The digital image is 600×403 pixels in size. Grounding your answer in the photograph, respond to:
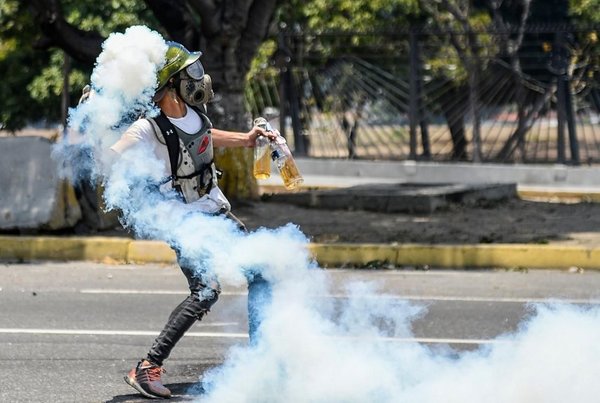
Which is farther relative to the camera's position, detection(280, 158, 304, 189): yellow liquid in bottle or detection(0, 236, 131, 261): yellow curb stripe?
detection(0, 236, 131, 261): yellow curb stripe

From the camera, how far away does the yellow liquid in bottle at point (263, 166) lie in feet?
19.2

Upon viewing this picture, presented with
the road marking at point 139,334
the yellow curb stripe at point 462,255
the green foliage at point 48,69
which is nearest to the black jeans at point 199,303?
the road marking at point 139,334

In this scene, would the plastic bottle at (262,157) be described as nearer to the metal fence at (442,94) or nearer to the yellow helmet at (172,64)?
the yellow helmet at (172,64)

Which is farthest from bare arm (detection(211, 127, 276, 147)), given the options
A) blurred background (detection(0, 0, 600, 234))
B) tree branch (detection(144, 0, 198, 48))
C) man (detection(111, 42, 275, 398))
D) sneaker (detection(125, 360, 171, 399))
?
blurred background (detection(0, 0, 600, 234))

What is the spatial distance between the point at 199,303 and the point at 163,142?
84 cm

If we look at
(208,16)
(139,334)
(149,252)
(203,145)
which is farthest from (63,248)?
(203,145)

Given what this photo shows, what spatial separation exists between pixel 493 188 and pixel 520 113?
13.8 feet

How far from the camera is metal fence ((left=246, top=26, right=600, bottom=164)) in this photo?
61.0 feet

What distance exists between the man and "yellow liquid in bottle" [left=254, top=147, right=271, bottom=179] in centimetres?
11

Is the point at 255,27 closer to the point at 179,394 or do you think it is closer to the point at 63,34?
the point at 63,34

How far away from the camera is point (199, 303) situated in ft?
19.5

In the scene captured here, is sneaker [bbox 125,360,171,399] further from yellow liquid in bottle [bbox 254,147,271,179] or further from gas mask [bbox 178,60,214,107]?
gas mask [bbox 178,60,214,107]

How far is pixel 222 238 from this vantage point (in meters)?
5.69

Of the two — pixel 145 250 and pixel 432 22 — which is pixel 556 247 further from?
pixel 432 22
